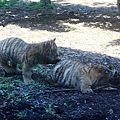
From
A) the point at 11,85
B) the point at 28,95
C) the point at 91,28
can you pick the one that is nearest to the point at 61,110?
the point at 28,95

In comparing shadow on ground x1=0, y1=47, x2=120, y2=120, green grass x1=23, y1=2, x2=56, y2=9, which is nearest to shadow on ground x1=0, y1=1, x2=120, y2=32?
green grass x1=23, y1=2, x2=56, y2=9

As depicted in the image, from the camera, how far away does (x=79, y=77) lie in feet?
19.0

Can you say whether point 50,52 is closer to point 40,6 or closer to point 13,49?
point 13,49

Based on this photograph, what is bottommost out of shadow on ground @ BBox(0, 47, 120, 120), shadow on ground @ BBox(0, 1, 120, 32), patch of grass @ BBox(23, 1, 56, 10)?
shadow on ground @ BBox(0, 47, 120, 120)

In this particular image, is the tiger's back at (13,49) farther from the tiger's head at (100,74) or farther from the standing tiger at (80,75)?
the tiger's head at (100,74)

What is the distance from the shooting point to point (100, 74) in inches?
232

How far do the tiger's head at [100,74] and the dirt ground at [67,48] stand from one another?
14 centimetres

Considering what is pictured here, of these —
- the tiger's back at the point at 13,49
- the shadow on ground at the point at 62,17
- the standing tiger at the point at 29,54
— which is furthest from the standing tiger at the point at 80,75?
the shadow on ground at the point at 62,17

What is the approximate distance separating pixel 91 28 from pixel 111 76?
5.68m

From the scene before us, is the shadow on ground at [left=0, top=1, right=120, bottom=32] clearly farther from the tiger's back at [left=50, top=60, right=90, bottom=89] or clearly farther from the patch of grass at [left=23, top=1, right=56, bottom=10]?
the tiger's back at [left=50, top=60, right=90, bottom=89]

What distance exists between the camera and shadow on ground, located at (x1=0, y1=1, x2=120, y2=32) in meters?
11.8

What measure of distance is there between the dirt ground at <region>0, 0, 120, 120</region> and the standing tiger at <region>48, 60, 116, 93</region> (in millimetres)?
141

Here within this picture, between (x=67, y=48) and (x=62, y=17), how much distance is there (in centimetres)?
465

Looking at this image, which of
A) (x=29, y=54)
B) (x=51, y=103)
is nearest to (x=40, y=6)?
(x=29, y=54)
